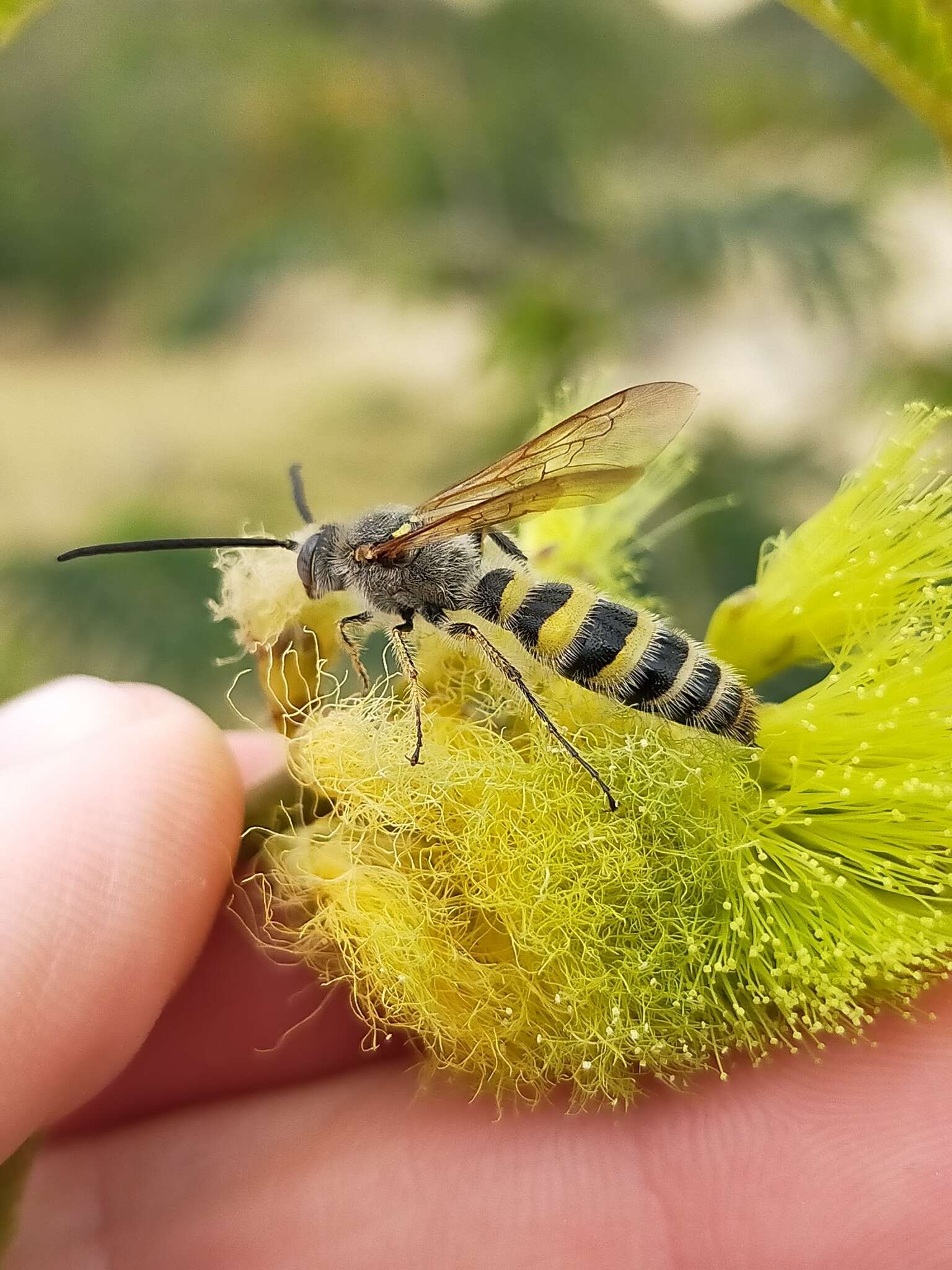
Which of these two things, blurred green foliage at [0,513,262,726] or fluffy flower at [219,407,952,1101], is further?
blurred green foliage at [0,513,262,726]

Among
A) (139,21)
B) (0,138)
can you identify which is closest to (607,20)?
(139,21)

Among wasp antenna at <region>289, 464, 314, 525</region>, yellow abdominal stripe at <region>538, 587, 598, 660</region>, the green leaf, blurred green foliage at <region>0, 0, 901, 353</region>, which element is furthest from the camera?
blurred green foliage at <region>0, 0, 901, 353</region>

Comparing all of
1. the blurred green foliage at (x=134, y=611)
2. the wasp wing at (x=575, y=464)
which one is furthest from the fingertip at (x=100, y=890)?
the blurred green foliage at (x=134, y=611)

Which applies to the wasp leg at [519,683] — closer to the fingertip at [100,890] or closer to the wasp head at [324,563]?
the wasp head at [324,563]

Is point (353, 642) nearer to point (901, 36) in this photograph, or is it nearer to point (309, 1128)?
point (309, 1128)

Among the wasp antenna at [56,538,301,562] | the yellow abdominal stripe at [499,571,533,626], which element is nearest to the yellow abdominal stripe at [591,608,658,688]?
the yellow abdominal stripe at [499,571,533,626]

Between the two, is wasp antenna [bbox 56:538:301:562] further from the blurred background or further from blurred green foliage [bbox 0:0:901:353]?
blurred green foliage [bbox 0:0:901:353]
